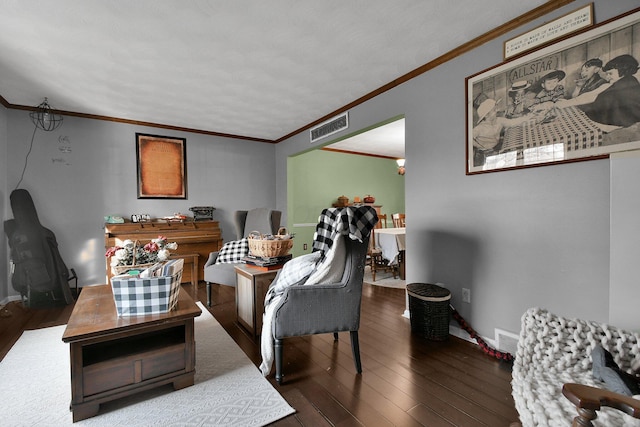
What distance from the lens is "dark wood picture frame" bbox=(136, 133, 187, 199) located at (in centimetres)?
440

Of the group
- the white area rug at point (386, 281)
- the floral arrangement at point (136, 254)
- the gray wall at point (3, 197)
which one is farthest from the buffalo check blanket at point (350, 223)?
the gray wall at point (3, 197)

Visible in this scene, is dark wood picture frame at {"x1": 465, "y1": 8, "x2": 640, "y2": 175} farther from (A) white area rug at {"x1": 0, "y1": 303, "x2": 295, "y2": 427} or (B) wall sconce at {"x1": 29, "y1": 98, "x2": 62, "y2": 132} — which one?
(B) wall sconce at {"x1": 29, "y1": 98, "x2": 62, "y2": 132}

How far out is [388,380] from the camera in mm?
1857

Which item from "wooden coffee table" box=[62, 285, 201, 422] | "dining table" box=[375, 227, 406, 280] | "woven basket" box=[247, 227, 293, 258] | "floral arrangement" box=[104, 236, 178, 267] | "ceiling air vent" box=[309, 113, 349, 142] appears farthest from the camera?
"dining table" box=[375, 227, 406, 280]

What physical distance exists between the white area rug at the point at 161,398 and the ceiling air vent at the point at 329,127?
2933 mm

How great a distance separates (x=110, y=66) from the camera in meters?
2.72

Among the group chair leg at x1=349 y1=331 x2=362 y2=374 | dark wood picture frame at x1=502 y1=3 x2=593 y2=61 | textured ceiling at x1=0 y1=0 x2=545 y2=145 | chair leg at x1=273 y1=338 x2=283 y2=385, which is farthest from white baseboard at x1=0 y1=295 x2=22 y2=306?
dark wood picture frame at x1=502 y1=3 x2=593 y2=61

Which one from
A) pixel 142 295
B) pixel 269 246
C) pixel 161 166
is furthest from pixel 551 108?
pixel 161 166

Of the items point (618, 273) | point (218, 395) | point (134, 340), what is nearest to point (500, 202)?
point (618, 273)

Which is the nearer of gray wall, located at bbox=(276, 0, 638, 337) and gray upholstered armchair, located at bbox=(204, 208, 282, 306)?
gray wall, located at bbox=(276, 0, 638, 337)

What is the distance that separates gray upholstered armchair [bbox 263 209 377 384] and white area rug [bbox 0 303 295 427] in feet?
0.87

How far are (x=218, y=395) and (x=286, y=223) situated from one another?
3817 millimetres

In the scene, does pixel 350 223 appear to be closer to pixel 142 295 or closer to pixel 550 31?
pixel 142 295

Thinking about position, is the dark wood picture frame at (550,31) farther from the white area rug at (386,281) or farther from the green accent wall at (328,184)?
the green accent wall at (328,184)
